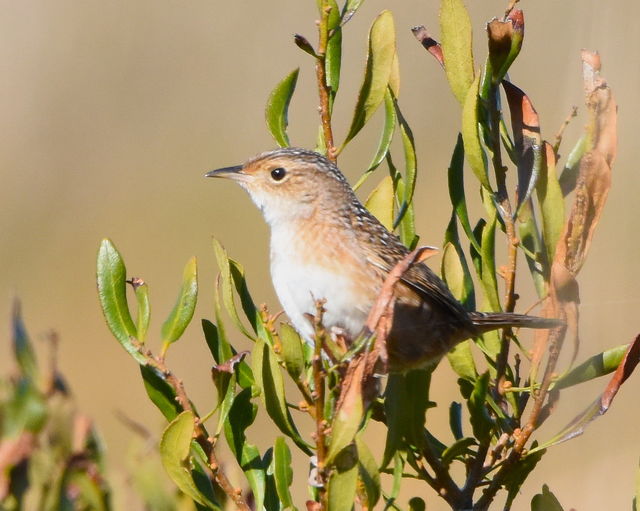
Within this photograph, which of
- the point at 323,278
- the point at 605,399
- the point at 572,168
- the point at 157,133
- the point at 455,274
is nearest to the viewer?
the point at 605,399

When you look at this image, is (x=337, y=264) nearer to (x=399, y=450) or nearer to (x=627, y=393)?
(x=399, y=450)

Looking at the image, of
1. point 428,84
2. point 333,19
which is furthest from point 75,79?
point 333,19

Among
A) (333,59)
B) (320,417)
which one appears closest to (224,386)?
(320,417)

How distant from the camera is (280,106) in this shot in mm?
2773

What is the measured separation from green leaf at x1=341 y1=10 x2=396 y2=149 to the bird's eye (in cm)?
131

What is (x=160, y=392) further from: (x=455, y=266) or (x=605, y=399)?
(x=605, y=399)

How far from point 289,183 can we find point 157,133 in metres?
4.65

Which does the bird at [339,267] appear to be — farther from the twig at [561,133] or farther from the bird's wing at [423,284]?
the twig at [561,133]

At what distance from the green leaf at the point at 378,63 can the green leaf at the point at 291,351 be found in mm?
714

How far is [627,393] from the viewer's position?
198 inches

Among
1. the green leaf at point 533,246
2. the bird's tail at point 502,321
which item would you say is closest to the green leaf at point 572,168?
the green leaf at point 533,246

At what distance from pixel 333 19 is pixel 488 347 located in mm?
999

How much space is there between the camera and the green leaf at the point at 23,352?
1.46m

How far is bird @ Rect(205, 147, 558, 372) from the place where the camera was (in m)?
3.14
